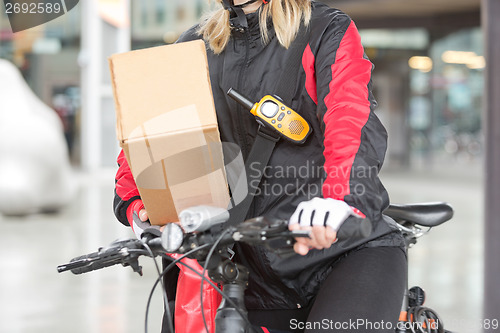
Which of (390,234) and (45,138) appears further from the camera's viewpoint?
(45,138)

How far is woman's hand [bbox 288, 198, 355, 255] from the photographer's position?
1325mm

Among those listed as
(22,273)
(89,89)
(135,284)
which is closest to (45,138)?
(22,273)

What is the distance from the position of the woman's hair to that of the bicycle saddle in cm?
70

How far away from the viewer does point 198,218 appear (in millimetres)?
1387

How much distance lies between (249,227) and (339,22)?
691mm

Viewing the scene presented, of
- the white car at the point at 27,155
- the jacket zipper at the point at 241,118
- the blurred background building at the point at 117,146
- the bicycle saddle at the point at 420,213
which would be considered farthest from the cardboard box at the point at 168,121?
the white car at the point at 27,155

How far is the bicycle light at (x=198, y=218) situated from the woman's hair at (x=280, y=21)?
0.58 metres

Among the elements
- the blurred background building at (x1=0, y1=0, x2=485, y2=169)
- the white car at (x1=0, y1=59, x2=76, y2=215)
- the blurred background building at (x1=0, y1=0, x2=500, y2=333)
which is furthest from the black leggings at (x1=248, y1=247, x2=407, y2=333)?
the blurred background building at (x1=0, y1=0, x2=485, y2=169)

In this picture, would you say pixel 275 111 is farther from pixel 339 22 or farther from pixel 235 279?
pixel 235 279

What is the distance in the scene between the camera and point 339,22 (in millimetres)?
1778

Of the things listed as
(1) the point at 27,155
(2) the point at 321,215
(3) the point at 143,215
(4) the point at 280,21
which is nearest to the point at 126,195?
(3) the point at 143,215

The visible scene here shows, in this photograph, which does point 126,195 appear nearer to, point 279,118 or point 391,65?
point 279,118

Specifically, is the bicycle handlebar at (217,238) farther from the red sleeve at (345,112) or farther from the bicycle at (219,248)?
the red sleeve at (345,112)

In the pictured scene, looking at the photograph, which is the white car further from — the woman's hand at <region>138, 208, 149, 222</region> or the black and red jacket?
the woman's hand at <region>138, 208, 149, 222</region>
